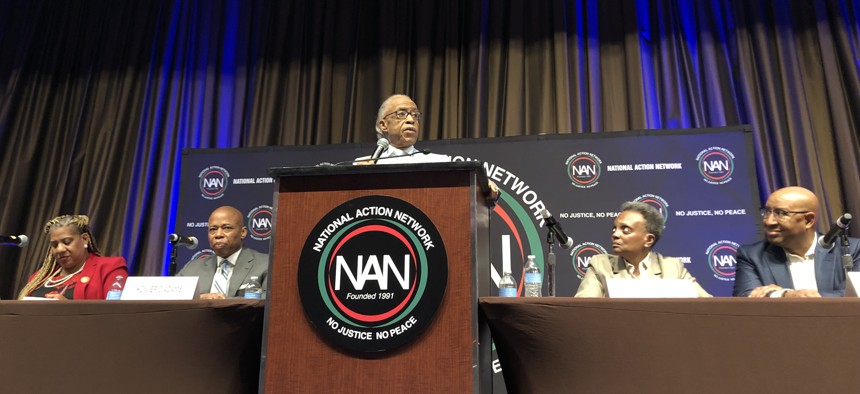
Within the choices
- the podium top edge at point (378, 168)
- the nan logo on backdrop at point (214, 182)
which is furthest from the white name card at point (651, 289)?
the nan logo on backdrop at point (214, 182)

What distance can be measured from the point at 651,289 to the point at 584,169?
2139 mm

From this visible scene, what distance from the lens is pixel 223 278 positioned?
10.2ft

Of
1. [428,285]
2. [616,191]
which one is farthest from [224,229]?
[616,191]

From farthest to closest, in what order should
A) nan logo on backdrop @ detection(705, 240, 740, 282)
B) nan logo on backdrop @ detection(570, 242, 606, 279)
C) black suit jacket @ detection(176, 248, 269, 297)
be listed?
nan logo on backdrop @ detection(570, 242, 606, 279), nan logo on backdrop @ detection(705, 240, 740, 282), black suit jacket @ detection(176, 248, 269, 297)

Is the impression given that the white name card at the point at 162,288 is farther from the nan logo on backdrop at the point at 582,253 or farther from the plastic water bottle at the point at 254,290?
the nan logo on backdrop at the point at 582,253

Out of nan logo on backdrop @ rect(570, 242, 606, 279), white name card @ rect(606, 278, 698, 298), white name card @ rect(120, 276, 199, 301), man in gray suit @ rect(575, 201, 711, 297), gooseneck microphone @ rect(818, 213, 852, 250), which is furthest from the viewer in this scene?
nan logo on backdrop @ rect(570, 242, 606, 279)

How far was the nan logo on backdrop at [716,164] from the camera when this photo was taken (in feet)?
11.5

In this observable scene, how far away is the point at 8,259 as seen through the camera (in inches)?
187

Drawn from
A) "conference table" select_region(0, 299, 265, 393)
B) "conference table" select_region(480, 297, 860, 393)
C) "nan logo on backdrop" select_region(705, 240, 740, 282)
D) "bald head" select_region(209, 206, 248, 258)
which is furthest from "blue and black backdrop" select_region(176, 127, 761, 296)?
"conference table" select_region(0, 299, 265, 393)

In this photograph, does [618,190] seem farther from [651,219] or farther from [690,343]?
[690,343]

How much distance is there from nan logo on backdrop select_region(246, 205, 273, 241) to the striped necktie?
93 cm

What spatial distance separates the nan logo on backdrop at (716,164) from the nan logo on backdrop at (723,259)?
0.35m

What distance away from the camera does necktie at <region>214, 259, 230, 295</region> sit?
3066 mm

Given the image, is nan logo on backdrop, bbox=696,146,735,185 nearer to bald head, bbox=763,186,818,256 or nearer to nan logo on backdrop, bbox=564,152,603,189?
nan logo on backdrop, bbox=564,152,603,189
